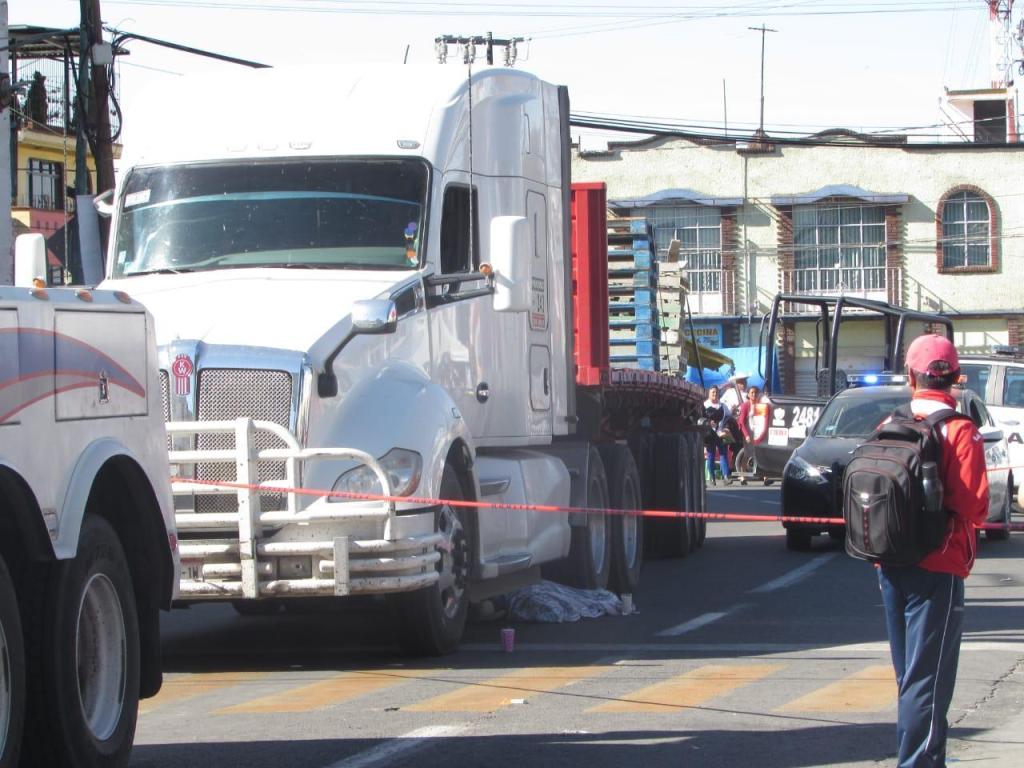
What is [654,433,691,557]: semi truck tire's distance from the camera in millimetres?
17219

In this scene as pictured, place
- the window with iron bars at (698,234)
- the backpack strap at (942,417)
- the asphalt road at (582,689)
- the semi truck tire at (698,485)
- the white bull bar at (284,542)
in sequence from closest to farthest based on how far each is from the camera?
1. the backpack strap at (942,417)
2. the asphalt road at (582,689)
3. the white bull bar at (284,542)
4. the semi truck tire at (698,485)
5. the window with iron bars at (698,234)

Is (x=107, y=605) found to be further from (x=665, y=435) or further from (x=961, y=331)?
(x=961, y=331)

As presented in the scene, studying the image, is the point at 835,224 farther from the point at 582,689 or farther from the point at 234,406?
the point at 582,689

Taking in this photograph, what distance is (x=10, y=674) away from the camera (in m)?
5.62

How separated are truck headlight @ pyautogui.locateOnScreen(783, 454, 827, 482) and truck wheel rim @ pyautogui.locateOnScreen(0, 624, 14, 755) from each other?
41.0 feet

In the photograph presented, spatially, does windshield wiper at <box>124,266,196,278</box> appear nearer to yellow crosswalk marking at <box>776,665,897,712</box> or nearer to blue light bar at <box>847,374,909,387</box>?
yellow crosswalk marking at <box>776,665,897,712</box>

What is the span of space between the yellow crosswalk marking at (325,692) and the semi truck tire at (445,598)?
289 mm

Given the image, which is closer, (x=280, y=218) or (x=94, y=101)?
(x=280, y=218)

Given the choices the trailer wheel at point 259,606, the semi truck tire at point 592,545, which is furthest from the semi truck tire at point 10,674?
the semi truck tire at point 592,545

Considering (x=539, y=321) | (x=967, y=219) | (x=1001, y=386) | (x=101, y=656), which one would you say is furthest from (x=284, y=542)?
(x=967, y=219)

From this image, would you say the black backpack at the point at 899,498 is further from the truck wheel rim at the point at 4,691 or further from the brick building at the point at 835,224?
the brick building at the point at 835,224

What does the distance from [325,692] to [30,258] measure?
2942mm

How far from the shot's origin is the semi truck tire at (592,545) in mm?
13180

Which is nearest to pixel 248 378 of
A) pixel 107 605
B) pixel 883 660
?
pixel 107 605
